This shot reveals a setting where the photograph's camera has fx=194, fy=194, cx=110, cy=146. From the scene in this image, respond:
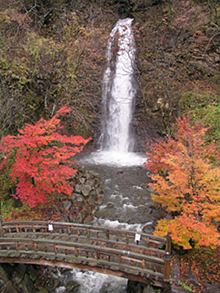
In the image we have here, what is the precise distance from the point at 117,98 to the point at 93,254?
16588mm

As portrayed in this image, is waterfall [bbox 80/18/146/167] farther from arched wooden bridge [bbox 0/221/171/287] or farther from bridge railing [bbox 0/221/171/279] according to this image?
arched wooden bridge [bbox 0/221/171/287]

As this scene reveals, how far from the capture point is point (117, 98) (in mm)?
21031

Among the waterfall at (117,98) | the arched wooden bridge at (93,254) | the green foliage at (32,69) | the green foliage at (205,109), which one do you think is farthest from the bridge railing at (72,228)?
the waterfall at (117,98)

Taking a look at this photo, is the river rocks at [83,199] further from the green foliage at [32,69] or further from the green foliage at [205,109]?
the green foliage at [205,109]

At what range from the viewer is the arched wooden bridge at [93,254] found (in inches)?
249

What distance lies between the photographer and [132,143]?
20766mm

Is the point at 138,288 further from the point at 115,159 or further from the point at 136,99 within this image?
the point at 136,99

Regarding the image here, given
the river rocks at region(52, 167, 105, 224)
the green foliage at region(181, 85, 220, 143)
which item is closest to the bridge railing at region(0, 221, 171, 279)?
the river rocks at region(52, 167, 105, 224)

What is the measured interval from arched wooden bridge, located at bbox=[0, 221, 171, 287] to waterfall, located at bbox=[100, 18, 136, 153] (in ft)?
45.0

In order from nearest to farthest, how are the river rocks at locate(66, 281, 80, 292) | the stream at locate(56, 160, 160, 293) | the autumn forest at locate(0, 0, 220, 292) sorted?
the autumn forest at locate(0, 0, 220, 292)
the river rocks at locate(66, 281, 80, 292)
the stream at locate(56, 160, 160, 293)

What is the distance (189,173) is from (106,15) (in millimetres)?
24035

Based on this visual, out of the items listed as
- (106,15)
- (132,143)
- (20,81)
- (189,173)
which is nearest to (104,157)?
(132,143)

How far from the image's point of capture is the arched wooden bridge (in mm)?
6328

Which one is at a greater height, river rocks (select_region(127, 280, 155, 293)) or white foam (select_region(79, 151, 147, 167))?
white foam (select_region(79, 151, 147, 167))
